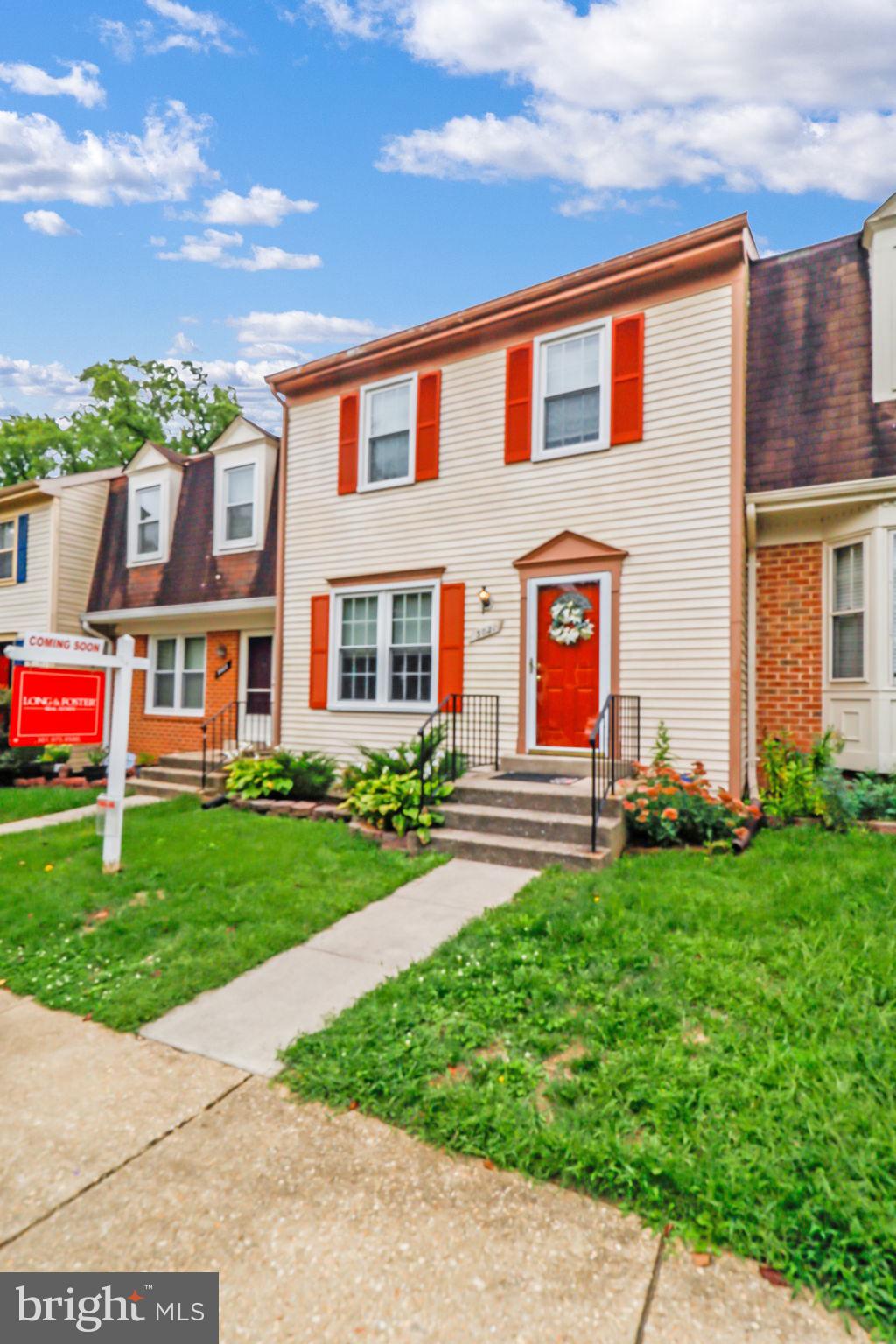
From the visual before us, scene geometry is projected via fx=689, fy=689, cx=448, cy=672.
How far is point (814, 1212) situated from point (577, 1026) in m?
1.21

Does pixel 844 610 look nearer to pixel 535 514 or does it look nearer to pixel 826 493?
pixel 826 493

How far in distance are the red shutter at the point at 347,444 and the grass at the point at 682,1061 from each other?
281 inches

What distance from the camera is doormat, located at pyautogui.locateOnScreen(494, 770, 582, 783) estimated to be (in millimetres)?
7133

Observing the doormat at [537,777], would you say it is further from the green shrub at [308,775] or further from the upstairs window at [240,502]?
the upstairs window at [240,502]

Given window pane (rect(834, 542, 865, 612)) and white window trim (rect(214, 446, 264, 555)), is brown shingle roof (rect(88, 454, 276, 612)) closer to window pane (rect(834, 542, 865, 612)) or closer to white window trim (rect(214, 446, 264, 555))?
white window trim (rect(214, 446, 264, 555))

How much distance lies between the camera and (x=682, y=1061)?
2783 mm

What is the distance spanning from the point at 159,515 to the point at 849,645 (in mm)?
11742

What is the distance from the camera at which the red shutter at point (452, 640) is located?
28.9 ft

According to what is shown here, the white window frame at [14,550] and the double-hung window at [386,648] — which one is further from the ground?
the white window frame at [14,550]

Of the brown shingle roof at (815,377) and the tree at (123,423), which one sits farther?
the tree at (123,423)

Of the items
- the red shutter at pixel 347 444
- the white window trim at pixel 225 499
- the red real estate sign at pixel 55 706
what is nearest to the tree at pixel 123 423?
the white window trim at pixel 225 499

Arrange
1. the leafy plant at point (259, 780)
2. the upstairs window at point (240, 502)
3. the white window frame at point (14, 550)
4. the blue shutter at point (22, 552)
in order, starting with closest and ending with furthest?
1. the leafy plant at point (259, 780)
2. the upstairs window at point (240, 502)
3. the blue shutter at point (22, 552)
4. the white window frame at point (14, 550)

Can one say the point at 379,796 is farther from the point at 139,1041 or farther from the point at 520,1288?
the point at 520,1288

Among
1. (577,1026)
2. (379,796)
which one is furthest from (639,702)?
(577,1026)
